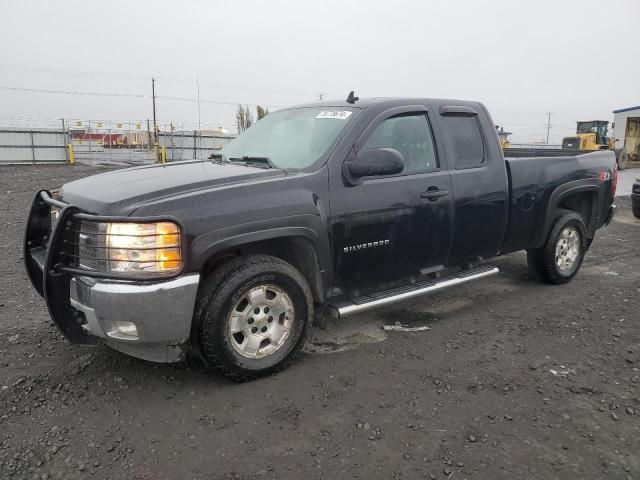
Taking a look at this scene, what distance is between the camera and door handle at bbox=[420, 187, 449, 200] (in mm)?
3888

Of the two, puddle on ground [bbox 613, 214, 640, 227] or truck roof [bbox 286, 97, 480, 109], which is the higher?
truck roof [bbox 286, 97, 480, 109]

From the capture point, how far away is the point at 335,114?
390cm

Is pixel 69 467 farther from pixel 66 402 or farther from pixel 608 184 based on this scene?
pixel 608 184

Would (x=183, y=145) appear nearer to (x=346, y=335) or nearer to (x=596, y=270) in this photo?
(x=596, y=270)

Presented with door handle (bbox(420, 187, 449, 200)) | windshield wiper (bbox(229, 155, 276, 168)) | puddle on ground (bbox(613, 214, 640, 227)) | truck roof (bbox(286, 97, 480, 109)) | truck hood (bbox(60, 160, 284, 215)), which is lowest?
puddle on ground (bbox(613, 214, 640, 227))

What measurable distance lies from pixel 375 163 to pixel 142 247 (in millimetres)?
1644

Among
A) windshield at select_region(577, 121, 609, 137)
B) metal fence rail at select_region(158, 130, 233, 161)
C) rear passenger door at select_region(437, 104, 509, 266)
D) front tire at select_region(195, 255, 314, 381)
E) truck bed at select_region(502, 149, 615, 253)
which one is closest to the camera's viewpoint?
front tire at select_region(195, 255, 314, 381)

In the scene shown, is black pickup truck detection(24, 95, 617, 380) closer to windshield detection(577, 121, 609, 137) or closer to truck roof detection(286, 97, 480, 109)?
truck roof detection(286, 97, 480, 109)

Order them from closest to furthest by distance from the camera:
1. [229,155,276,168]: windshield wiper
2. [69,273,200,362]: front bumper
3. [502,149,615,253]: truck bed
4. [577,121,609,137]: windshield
A: [69,273,200,362]: front bumper → [229,155,276,168]: windshield wiper → [502,149,615,253]: truck bed → [577,121,609,137]: windshield

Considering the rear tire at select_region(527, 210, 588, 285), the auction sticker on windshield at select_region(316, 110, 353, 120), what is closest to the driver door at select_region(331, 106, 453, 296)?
the auction sticker on windshield at select_region(316, 110, 353, 120)

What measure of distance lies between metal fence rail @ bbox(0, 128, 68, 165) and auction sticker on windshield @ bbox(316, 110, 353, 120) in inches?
877

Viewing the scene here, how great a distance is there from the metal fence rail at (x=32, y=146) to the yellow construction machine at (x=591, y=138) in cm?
2499

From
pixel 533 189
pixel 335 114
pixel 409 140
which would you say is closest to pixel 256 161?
pixel 335 114

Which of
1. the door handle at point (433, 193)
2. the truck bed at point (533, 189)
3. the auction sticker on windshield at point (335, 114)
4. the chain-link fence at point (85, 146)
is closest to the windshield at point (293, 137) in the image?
the auction sticker on windshield at point (335, 114)
